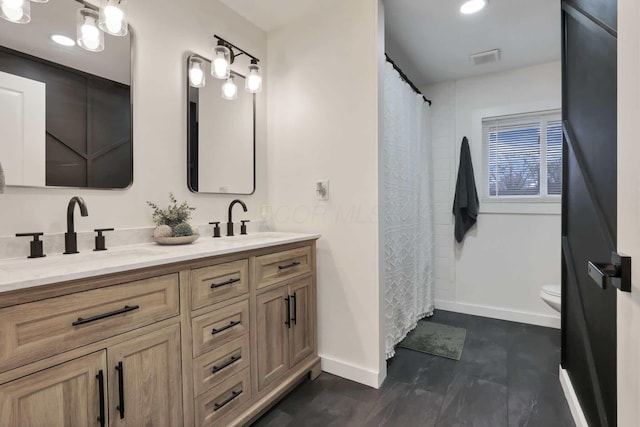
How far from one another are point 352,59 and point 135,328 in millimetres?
1875

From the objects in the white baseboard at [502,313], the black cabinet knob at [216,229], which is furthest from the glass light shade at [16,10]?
the white baseboard at [502,313]

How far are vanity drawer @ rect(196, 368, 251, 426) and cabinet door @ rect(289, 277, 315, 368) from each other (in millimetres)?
365

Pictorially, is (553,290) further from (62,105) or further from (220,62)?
(62,105)

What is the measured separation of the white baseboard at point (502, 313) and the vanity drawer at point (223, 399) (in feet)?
8.22

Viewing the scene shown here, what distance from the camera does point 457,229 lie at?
3234mm

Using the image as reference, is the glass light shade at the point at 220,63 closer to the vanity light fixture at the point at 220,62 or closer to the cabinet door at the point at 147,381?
the vanity light fixture at the point at 220,62

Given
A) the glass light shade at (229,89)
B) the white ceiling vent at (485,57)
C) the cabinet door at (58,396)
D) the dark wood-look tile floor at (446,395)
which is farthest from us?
the white ceiling vent at (485,57)

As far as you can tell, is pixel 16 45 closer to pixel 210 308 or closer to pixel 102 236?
pixel 102 236

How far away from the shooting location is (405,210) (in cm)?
258

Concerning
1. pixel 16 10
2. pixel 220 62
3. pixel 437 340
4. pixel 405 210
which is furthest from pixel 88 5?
pixel 437 340

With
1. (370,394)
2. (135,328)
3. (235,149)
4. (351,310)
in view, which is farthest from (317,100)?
(370,394)

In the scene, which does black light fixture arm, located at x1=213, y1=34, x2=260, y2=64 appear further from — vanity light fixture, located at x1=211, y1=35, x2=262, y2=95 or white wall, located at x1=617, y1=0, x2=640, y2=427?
white wall, located at x1=617, y1=0, x2=640, y2=427

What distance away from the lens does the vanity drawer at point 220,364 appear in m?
1.33

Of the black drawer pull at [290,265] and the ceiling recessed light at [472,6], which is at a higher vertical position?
the ceiling recessed light at [472,6]
